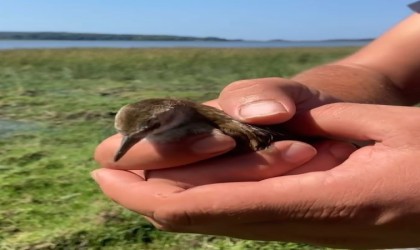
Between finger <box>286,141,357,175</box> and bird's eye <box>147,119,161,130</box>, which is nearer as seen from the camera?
bird's eye <box>147,119,161,130</box>

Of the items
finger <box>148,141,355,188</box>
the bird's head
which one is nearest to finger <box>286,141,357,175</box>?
finger <box>148,141,355,188</box>

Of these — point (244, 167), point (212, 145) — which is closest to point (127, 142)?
point (212, 145)

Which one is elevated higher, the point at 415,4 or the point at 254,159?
the point at 415,4

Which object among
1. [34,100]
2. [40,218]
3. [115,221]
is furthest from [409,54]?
[34,100]

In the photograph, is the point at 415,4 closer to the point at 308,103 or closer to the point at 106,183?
the point at 308,103

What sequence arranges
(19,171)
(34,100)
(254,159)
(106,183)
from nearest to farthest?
(254,159), (106,183), (19,171), (34,100)

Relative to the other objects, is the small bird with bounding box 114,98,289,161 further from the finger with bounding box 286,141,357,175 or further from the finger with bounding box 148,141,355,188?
the finger with bounding box 286,141,357,175
